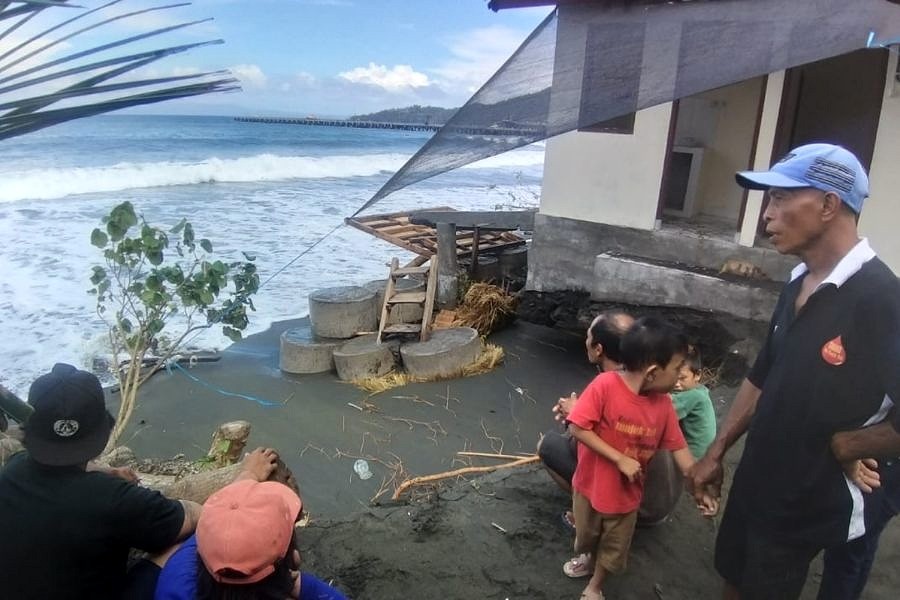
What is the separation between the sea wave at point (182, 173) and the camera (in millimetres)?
17406

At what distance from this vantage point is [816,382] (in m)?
1.79

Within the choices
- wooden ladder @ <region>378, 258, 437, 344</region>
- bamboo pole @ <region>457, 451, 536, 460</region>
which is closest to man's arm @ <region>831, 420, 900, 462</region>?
bamboo pole @ <region>457, 451, 536, 460</region>

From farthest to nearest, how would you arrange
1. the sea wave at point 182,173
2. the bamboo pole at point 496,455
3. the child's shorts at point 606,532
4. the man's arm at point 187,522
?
1. the sea wave at point 182,173
2. the bamboo pole at point 496,455
3. the child's shorts at point 606,532
4. the man's arm at point 187,522

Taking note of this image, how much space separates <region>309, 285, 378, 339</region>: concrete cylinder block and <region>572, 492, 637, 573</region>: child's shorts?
5685 mm

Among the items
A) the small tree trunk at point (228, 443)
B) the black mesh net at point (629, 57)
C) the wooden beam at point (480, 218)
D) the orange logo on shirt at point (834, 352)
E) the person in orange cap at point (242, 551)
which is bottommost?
the small tree trunk at point (228, 443)

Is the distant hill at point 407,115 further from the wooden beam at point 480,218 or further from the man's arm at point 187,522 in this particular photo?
the man's arm at point 187,522

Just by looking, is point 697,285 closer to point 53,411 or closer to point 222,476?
point 222,476

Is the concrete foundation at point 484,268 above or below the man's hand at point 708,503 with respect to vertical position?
below

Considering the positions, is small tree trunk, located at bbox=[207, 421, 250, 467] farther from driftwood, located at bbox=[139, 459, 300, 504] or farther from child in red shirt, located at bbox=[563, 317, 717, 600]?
child in red shirt, located at bbox=[563, 317, 717, 600]

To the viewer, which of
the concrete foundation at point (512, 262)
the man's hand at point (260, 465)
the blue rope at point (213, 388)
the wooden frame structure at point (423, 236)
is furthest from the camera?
the concrete foundation at point (512, 262)

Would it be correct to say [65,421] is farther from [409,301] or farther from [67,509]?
[409,301]

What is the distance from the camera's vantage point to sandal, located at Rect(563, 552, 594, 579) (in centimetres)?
296

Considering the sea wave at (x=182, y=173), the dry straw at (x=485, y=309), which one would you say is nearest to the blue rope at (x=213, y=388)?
the dry straw at (x=485, y=309)

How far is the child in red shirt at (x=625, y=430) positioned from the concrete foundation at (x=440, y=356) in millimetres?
4584
